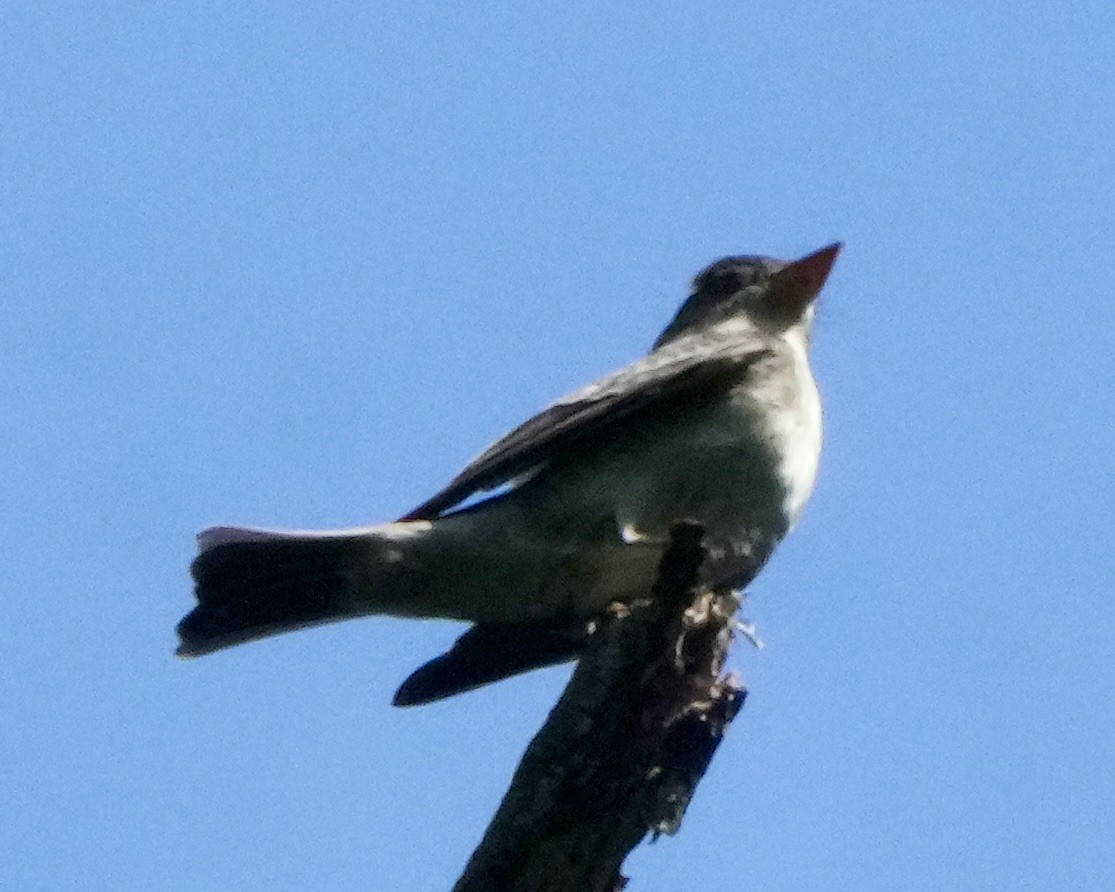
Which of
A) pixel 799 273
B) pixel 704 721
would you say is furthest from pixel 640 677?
pixel 799 273

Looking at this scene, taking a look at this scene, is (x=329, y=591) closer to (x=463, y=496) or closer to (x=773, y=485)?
(x=463, y=496)

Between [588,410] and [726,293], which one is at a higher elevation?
[726,293]

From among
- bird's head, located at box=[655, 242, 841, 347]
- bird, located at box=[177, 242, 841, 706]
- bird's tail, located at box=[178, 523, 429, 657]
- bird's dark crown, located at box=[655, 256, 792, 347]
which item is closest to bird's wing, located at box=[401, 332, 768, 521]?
→ bird, located at box=[177, 242, 841, 706]

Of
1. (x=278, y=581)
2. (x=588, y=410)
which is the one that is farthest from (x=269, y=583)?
(x=588, y=410)

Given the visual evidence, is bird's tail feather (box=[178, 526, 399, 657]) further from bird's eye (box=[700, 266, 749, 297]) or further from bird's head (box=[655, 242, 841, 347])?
bird's eye (box=[700, 266, 749, 297])

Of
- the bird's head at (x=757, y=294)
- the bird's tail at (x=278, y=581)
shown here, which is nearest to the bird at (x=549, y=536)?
the bird's tail at (x=278, y=581)

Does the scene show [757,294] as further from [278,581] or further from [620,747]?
[620,747]

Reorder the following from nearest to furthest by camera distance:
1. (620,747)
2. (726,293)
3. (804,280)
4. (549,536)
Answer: (620,747), (549,536), (804,280), (726,293)

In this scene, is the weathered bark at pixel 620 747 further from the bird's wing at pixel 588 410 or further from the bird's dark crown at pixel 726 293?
the bird's dark crown at pixel 726 293
